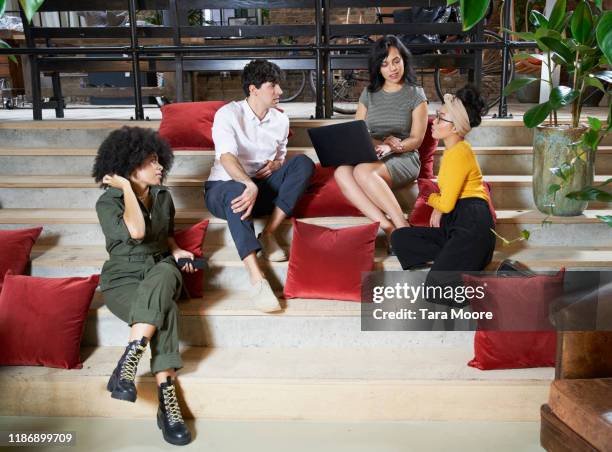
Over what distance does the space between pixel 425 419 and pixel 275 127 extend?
150 cm

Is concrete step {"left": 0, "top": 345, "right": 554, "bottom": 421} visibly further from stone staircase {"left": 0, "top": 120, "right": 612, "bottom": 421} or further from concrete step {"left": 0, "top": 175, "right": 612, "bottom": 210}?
concrete step {"left": 0, "top": 175, "right": 612, "bottom": 210}

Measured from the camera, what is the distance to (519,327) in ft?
7.87

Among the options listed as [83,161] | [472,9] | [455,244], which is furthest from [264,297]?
[472,9]

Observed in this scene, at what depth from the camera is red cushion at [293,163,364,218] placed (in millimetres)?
3133

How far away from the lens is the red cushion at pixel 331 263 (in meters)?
2.72

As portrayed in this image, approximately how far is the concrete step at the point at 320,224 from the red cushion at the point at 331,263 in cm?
34

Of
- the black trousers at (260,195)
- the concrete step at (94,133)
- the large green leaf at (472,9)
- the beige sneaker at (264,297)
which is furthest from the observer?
the concrete step at (94,133)

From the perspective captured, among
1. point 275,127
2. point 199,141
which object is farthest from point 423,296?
point 199,141

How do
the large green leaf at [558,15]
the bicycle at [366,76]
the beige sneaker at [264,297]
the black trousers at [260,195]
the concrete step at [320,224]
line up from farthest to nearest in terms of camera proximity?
1. the bicycle at [366,76]
2. the concrete step at [320,224]
3. the large green leaf at [558,15]
4. the black trousers at [260,195]
5. the beige sneaker at [264,297]

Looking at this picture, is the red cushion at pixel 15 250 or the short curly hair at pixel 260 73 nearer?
the red cushion at pixel 15 250

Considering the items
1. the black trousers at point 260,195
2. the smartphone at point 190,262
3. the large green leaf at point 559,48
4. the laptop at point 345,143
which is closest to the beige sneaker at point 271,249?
the black trousers at point 260,195

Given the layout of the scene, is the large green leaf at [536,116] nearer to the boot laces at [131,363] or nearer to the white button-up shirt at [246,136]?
the white button-up shirt at [246,136]

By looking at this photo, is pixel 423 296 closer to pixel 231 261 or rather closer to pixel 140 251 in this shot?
pixel 231 261

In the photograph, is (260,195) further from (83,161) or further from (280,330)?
(83,161)
